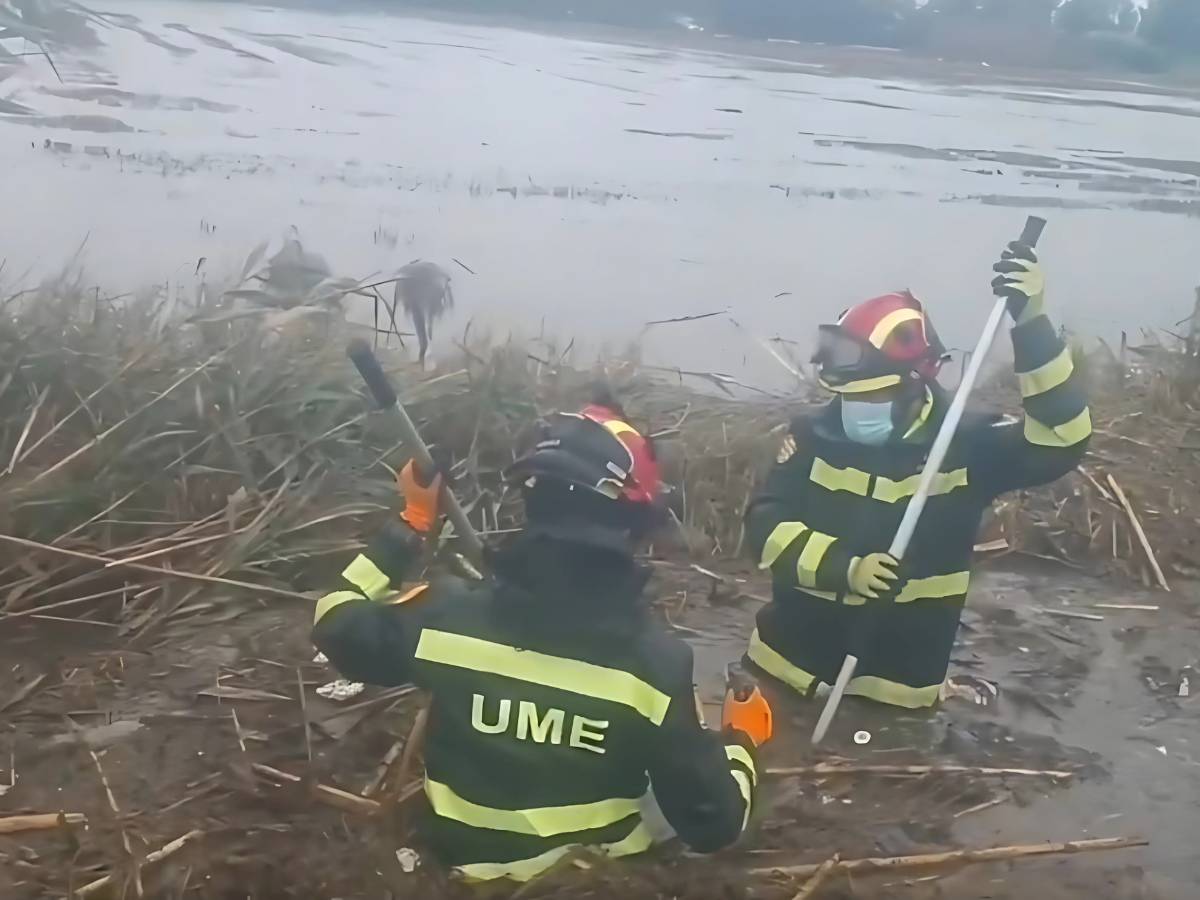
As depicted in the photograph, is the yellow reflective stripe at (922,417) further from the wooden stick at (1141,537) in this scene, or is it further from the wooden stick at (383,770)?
the wooden stick at (383,770)

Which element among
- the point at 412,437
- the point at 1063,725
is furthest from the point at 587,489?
the point at 1063,725

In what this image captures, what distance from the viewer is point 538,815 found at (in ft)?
3.84

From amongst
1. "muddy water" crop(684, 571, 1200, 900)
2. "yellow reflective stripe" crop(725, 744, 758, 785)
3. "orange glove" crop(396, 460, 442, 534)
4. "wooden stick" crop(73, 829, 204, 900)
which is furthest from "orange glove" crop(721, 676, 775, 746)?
"wooden stick" crop(73, 829, 204, 900)

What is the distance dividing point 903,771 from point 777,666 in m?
0.26

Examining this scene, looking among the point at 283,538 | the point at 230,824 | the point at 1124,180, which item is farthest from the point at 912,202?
the point at 230,824

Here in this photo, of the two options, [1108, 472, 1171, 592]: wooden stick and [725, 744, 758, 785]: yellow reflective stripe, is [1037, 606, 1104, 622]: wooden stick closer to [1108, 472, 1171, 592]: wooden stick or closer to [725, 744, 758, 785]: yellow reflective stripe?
[1108, 472, 1171, 592]: wooden stick

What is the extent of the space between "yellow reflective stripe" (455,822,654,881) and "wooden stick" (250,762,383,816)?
193 millimetres

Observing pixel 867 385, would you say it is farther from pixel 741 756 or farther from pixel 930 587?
pixel 741 756

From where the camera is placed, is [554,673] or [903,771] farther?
[903,771]

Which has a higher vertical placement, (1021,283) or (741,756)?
(1021,283)

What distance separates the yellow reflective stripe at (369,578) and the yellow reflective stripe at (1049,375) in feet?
2.68

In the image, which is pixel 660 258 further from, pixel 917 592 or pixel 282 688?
pixel 282 688

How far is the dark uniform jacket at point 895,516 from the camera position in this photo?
154 cm

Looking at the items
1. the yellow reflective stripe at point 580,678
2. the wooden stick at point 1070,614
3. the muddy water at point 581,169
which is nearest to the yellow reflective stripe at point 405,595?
the yellow reflective stripe at point 580,678
